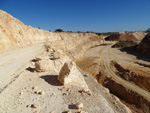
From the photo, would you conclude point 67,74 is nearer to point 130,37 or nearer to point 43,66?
point 43,66

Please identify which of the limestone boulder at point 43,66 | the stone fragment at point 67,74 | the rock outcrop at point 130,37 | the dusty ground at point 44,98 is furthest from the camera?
the rock outcrop at point 130,37

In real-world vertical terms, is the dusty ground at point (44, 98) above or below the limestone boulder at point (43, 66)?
below

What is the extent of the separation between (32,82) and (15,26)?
17.9 m

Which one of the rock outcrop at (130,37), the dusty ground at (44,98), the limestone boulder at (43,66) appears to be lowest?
the rock outcrop at (130,37)

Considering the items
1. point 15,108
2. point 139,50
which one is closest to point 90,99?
point 15,108

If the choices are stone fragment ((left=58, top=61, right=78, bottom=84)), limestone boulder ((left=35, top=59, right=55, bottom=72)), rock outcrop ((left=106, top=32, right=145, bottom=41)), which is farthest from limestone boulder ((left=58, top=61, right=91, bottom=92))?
rock outcrop ((left=106, top=32, right=145, bottom=41))

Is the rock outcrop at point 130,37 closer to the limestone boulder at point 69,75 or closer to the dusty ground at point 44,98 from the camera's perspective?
the limestone boulder at point 69,75

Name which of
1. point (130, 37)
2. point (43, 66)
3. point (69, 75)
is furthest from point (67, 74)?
point (130, 37)

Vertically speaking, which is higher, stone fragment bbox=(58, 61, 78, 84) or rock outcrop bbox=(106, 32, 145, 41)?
stone fragment bbox=(58, 61, 78, 84)

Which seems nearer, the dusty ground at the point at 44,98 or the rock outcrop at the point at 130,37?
the dusty ground at the point at 44,98

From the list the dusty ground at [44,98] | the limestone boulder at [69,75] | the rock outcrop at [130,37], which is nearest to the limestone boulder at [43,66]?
the dusty ground at [44,98]

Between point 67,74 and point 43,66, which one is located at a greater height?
point 43,66

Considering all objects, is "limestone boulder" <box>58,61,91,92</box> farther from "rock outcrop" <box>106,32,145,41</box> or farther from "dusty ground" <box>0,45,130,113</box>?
"rock outcrop" <box>106,32,145,41</box>

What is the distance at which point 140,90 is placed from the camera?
11578 millimetres
